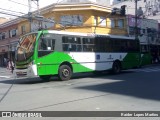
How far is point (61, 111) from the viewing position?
301 inches

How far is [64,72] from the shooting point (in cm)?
1673

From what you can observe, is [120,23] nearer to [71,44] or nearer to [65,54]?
[71,44]

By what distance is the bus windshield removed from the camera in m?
15.6

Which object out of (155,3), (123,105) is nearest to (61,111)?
(123,105)

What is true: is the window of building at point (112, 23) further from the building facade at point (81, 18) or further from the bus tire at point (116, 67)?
the bus tire at point (116, 67)

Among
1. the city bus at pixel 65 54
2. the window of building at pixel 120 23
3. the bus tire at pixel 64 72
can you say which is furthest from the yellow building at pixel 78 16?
the bus tire at pixel 64 72

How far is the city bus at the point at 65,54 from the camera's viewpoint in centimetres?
1559

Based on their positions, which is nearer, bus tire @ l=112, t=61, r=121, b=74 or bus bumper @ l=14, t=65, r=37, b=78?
bus bumper @ l=14, t=65, r=37, b=78

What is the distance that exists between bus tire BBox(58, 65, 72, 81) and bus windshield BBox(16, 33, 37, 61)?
2150mm

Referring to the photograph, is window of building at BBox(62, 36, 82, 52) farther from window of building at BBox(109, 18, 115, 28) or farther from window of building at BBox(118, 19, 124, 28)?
window of building at BBox(118, 19, 124, 28)

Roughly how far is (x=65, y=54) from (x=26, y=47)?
2391mm

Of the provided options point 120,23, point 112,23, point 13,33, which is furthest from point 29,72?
point 13,33

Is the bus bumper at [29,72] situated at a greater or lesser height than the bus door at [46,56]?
lesser

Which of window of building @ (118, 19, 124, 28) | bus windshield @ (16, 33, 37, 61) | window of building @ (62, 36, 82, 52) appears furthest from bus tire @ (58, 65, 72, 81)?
window of building @ (118, 19, 124, 28)
